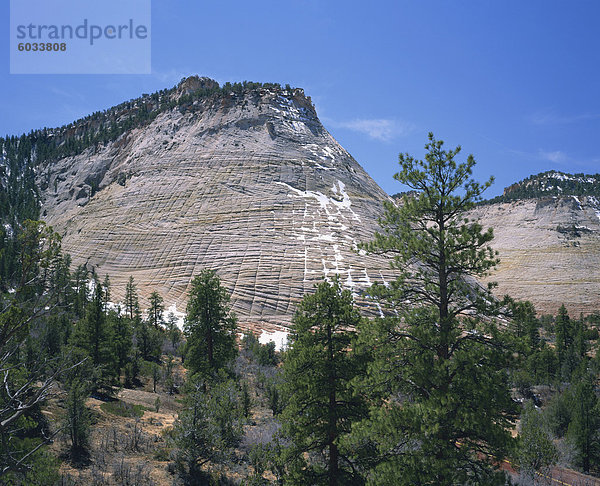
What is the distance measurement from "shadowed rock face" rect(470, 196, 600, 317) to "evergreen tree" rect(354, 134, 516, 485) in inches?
2043

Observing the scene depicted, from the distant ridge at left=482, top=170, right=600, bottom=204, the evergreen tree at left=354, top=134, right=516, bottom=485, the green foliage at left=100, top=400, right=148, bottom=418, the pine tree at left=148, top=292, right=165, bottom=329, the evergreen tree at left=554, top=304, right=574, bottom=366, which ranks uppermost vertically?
the distant ridge at left=482, top=170, right=600, bottom=204

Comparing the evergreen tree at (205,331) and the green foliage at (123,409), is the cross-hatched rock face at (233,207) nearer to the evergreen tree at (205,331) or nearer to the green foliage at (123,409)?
the evergreen tree at (205,331)

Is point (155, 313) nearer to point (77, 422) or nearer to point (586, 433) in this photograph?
point (77, 422)

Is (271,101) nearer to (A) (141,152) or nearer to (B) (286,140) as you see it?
(B) (286,140)

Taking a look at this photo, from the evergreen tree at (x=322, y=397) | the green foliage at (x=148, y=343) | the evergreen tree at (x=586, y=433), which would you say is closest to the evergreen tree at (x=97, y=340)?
the green foliage at (x=148, y=343)

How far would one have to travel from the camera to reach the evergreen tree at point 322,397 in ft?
30.7

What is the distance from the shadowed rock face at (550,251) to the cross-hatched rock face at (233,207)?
23811 millimetres

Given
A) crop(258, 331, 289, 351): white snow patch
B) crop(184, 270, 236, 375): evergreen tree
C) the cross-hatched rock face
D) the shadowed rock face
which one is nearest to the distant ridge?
the shadowed rock face

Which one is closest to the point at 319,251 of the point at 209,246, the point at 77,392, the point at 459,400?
the point at 209,246

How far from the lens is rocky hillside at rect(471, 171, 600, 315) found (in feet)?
205

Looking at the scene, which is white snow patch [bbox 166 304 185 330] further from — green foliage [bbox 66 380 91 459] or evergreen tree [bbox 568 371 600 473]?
evergreen tree [bbox 568 371 600 473]

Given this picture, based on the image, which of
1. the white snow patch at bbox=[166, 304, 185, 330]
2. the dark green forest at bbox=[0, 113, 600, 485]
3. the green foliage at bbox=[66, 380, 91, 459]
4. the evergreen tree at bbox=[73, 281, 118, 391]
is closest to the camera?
the dark green forest at bbox=[0, 113, 600, 485]

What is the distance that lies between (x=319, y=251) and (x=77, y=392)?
3303cm

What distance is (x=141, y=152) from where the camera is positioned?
68.9 m
